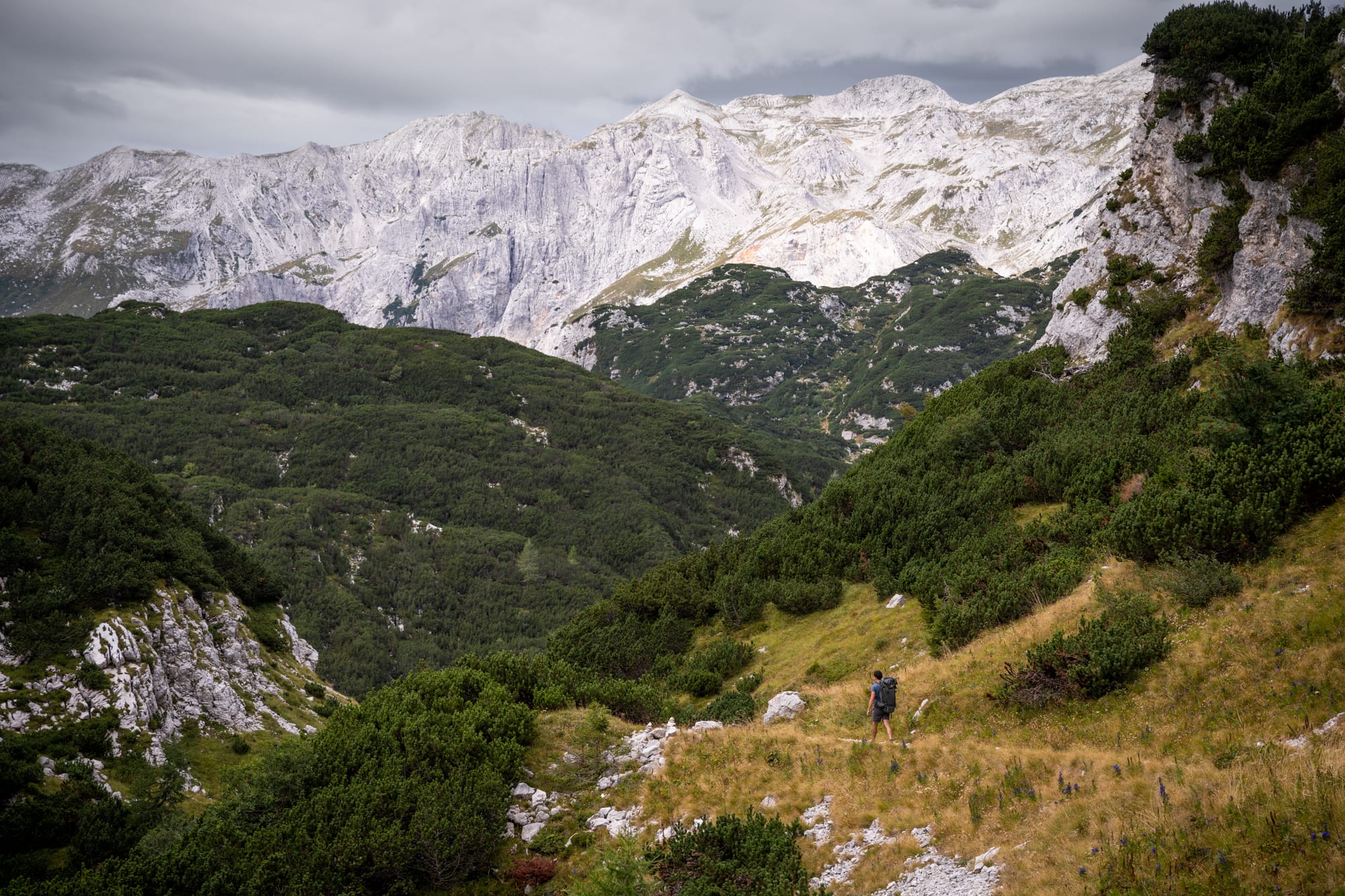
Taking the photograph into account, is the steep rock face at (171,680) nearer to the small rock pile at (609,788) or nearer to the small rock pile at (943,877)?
the small rock pile at (609,788)

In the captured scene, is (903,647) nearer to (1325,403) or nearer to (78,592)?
(1325,403)

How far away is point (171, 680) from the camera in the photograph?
116ft

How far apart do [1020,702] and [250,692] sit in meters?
42.1

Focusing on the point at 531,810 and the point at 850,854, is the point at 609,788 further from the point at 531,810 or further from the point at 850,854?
the point at 850,854

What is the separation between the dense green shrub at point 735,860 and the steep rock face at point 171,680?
1057 inches

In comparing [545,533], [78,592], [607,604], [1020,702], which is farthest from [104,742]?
[545,533]

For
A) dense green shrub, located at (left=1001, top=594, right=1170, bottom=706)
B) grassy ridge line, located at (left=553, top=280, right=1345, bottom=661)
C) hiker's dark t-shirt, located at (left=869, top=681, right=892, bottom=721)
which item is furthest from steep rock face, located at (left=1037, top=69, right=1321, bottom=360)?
hiker's dark t-shirt, located at (left=869, top=681, right=892, bottom=721)

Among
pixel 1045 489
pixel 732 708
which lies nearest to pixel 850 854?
pixel 732 708

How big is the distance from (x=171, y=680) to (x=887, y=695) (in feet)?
124

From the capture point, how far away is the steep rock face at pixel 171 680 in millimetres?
29484

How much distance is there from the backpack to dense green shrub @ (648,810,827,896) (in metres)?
4.34

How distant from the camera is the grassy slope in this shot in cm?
831

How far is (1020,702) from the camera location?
1546 cm

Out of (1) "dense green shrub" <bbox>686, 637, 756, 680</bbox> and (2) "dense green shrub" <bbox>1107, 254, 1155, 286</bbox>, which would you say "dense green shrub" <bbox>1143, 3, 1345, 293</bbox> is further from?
(1) "dense green shrub" <bbox>686, 637, 756, 680</bbox>
